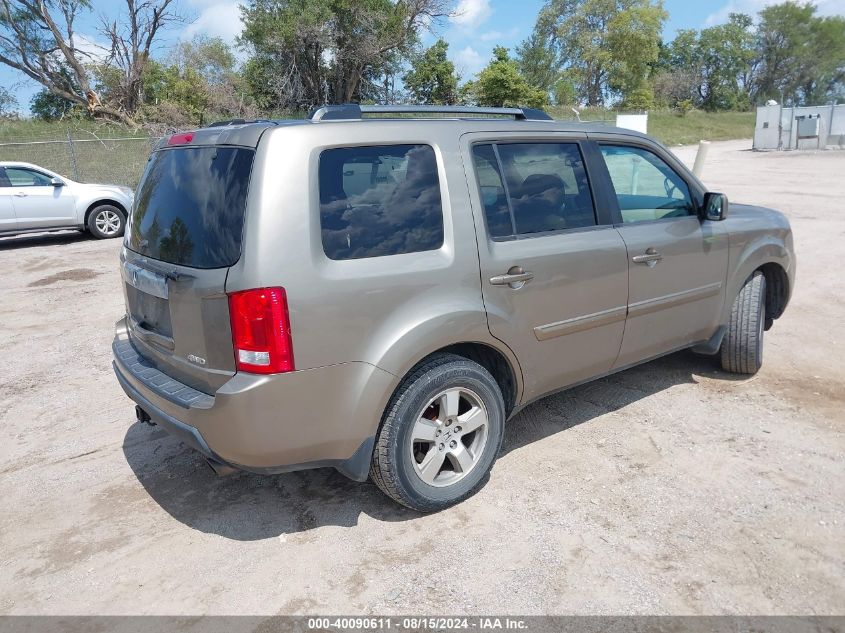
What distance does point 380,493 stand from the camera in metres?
3.43

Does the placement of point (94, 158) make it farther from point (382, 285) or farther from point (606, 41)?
point (606, 41)

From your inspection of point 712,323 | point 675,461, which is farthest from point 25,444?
point 712,323

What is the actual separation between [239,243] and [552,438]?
7.53ft

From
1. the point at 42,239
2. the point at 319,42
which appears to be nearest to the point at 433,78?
the point at 319,42

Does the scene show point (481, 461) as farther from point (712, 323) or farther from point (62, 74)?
point (62, 74)

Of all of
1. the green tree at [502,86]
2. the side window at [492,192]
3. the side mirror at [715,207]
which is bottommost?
the side mirror at [715,207]

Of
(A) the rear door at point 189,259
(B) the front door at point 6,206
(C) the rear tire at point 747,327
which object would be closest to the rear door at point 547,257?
(A) the rear door at point 189,259

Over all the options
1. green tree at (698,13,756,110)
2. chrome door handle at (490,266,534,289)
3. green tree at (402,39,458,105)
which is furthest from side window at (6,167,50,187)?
green tree at (698,13,756,110)

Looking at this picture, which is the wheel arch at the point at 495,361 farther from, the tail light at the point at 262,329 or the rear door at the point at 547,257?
the tail light at the point at 262,329

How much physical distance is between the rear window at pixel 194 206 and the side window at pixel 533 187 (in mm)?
1190

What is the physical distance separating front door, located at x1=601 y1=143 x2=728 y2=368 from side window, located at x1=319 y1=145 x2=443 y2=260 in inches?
53.7

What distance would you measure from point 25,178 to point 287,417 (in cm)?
1160

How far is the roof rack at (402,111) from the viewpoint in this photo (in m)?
2.94

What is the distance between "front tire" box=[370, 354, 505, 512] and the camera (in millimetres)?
2951
